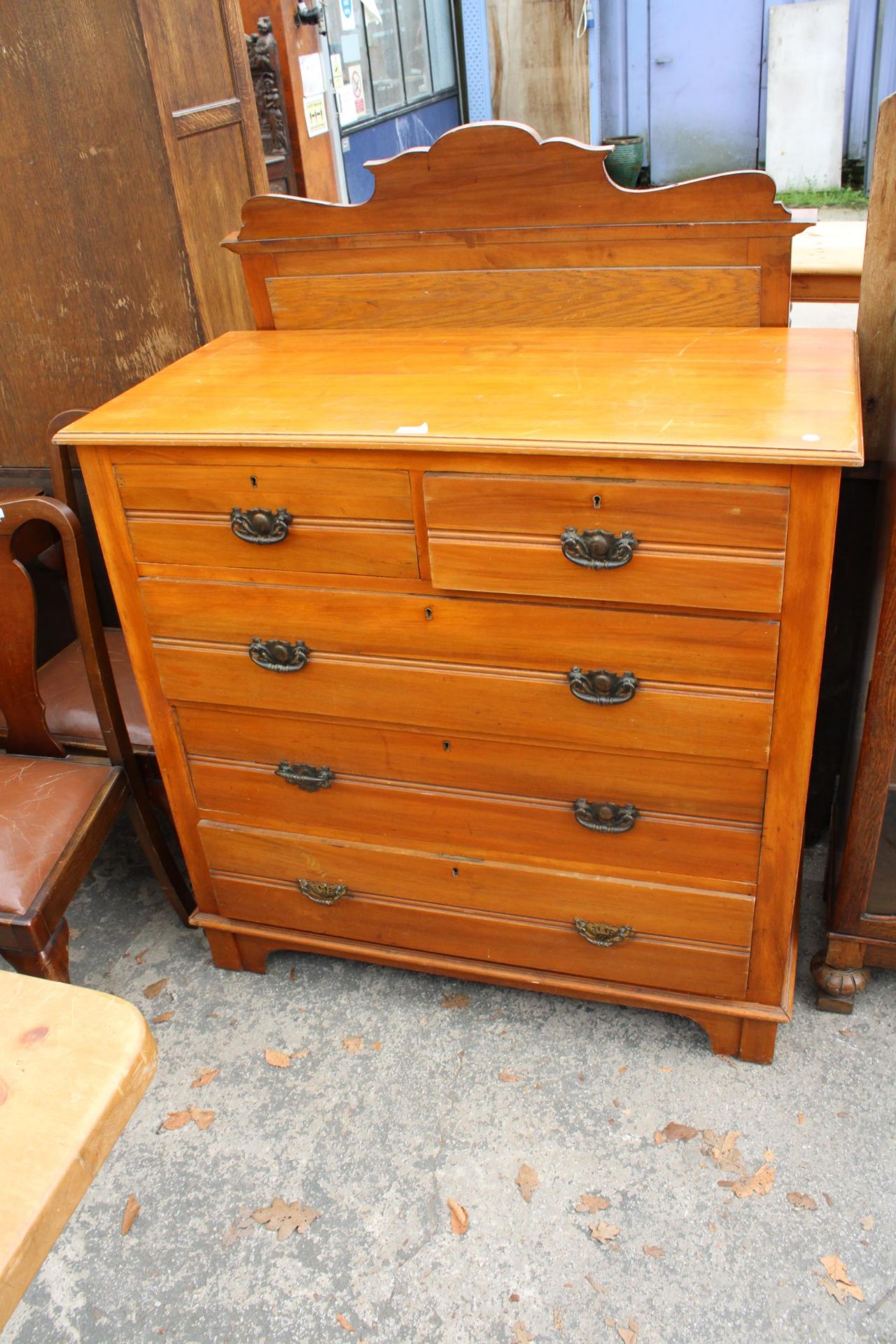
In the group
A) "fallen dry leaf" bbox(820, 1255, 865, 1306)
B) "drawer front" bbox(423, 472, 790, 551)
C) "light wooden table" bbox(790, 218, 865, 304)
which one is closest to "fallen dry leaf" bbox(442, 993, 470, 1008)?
"fallen dry leaf" bbox(820, 1255, 865, 1306)

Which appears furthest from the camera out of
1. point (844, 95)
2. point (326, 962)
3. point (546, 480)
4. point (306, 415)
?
point (844, 95)

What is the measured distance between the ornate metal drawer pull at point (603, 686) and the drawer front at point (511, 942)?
0.56 metres

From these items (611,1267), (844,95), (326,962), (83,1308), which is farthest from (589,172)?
(844,95)

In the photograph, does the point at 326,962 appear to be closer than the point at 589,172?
No

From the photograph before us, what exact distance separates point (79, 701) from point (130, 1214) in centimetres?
111

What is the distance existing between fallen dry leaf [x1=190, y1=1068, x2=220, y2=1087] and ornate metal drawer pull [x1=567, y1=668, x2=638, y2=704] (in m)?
1.16

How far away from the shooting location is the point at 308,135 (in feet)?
16.6

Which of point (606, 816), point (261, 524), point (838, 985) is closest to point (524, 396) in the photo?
point (261, 524)

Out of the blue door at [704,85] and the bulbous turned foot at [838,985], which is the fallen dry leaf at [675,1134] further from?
the blue door at [704,85]

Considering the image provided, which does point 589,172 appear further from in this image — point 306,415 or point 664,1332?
point 664,1332

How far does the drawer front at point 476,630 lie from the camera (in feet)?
5.40

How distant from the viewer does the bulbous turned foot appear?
2135 millimetres

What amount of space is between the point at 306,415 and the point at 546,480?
0.44 m

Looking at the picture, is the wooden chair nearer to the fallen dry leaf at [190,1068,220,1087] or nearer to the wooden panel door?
the fallen dry leaf at [190,1068,220,1087]
